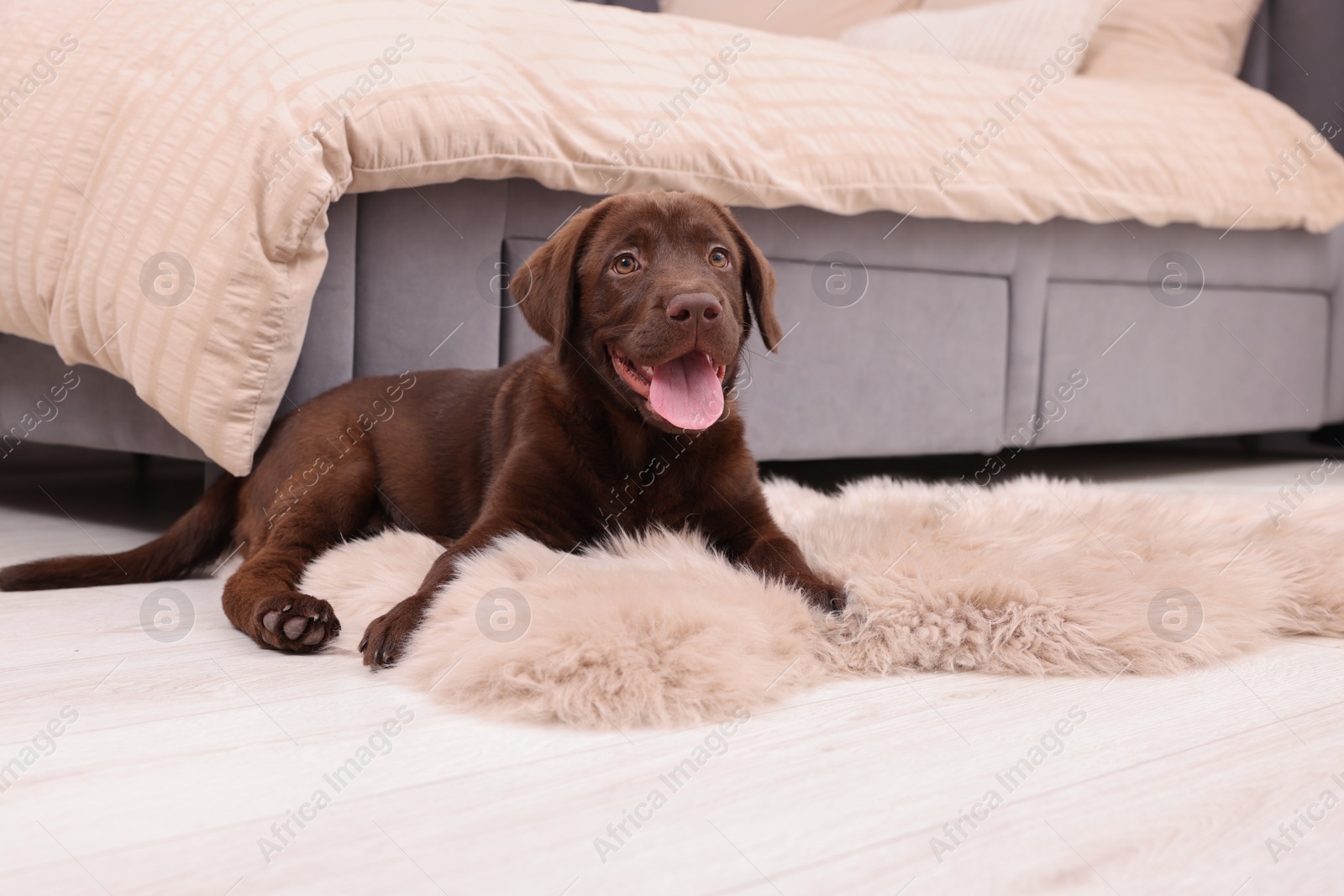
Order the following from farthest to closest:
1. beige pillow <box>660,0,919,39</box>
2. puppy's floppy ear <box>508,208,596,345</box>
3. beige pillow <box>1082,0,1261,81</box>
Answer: beige pillow <box>660,0,919,39</box> < beige pillow <box>1082,0,1261,81</box> < puppy's floppy ear <box>508,208,596,345</box>

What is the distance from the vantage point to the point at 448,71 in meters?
2.11

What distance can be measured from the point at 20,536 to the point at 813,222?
1.96m

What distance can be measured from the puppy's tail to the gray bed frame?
20cm

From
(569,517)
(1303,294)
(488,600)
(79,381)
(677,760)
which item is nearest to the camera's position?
(677,760)

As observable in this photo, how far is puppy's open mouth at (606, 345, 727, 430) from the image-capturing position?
1.71 meters

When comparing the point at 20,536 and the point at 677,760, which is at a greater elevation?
the point at 677,760

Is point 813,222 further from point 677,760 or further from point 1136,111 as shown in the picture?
point 677,760

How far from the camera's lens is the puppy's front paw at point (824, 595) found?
5.34ft

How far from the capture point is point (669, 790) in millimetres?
1065

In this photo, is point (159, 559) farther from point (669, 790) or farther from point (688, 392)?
point (669, 790)

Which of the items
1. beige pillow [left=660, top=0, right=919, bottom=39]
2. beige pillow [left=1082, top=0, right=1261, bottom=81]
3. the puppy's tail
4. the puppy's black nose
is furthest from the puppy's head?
beige pillow [left=660, top=0, right=919, bottom=39]

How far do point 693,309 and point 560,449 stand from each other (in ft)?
1.18

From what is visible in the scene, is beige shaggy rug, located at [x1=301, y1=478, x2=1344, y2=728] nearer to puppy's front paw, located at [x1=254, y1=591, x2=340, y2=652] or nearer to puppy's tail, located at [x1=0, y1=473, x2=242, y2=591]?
puppy's front paw, located at [x1=254, y1=591, x2=340, y2=652]

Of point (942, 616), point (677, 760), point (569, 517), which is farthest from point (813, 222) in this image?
point (677, 760)
